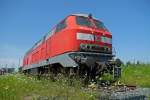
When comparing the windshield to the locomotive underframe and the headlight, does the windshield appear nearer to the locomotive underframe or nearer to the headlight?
the headlight

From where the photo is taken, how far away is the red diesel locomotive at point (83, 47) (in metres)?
12.8

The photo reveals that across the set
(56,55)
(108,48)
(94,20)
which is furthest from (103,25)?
(56,55)

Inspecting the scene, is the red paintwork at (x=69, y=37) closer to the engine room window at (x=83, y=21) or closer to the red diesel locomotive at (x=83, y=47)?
the red diesel locomotive at (x=83, y=47)

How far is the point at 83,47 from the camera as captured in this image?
13.2 meters

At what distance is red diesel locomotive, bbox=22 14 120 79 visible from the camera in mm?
12836

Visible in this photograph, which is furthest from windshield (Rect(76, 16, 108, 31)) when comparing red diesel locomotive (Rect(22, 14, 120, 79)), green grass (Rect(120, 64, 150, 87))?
green grass (Rect(120, 64, 150, 87))

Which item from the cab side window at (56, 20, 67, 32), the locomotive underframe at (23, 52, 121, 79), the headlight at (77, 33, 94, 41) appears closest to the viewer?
the locomotive underframe at (23, 52, 121, 79)

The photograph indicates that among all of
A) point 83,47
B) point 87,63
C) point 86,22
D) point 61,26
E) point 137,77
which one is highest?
point 86,22

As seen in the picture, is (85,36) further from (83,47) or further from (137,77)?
(137,77)

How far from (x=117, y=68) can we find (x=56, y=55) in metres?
3.01

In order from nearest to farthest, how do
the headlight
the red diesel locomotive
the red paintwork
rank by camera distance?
the red diesel locomotive
the red paintwork
the headlight

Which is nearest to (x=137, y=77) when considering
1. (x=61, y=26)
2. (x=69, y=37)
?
(x=61, y=26)

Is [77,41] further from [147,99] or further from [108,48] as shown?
[147,99]

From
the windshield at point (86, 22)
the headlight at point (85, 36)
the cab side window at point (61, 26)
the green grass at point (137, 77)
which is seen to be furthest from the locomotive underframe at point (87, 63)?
the green grass at point (137, 77)
